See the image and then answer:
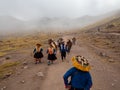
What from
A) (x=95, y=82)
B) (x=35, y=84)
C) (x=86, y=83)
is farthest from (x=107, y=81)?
(x=86, y=83)

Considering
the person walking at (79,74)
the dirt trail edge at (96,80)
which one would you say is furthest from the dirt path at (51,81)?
the person walking at (79,74)

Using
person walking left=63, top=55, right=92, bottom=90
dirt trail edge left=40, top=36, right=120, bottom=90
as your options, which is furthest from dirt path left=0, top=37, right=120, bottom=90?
person walking left=63, top=55, right=92, bottom=90

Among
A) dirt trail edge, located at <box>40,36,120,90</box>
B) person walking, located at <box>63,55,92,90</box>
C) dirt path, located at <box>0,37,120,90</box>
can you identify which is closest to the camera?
person walking, located at <box>63,55,92,90</box>

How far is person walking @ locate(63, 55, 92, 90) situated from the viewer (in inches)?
315

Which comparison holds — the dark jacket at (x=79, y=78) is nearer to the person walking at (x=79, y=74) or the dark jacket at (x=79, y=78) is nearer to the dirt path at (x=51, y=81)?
the person walking at (x=79, y=74)

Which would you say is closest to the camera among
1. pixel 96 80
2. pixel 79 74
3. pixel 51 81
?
pixel 79 74

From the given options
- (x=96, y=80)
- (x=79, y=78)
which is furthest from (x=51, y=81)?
(x=79, y=78)

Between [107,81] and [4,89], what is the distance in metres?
7.36

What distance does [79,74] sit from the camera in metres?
8.18

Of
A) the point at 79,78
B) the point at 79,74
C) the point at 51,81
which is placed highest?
the point at 79,74

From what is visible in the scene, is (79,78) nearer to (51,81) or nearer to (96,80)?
(51,81)

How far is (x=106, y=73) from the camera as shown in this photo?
19406 mm

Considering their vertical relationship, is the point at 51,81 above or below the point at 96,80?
above

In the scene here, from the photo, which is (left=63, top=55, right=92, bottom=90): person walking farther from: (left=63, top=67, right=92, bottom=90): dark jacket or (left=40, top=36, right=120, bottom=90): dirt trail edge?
(left=40, top=36, right=120, bottom=90): dirt trail edge
